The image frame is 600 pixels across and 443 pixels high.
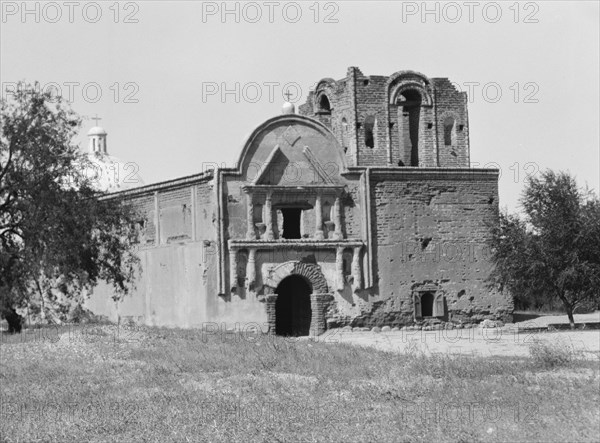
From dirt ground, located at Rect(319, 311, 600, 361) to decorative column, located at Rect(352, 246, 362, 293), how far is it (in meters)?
1.28

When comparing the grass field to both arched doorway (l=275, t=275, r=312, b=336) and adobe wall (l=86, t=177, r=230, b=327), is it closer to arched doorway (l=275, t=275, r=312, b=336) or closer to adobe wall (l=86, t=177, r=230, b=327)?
adobe wall (l=86, t=177, r=230, b=327)

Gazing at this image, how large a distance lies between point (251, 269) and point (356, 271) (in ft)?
9.96

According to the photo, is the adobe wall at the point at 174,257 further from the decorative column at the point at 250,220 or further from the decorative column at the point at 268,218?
the decorative column at the point at 268,218

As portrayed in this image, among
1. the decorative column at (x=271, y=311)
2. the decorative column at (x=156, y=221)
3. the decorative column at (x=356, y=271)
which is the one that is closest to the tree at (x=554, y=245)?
the decorative column at (x=356, y=271)

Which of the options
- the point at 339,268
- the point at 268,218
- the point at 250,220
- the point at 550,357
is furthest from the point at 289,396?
the point at 339,268

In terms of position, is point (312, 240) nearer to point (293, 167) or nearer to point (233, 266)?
point (293, 167)

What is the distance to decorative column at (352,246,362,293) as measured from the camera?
2969 centimetres

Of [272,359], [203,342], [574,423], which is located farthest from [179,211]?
[574,423]

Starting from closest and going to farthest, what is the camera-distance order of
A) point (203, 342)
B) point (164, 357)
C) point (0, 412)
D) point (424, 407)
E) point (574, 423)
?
point (574, 423) → point (424, 407) → point (0, 412) → point (164, 357) → point (203, 342)

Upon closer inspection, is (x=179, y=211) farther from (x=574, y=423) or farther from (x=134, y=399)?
(x=574, y=423)

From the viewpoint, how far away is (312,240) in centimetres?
2939

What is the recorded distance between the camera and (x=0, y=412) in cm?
1447

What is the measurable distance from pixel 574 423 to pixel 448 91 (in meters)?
23.3

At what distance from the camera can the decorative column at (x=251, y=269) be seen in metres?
28.7
